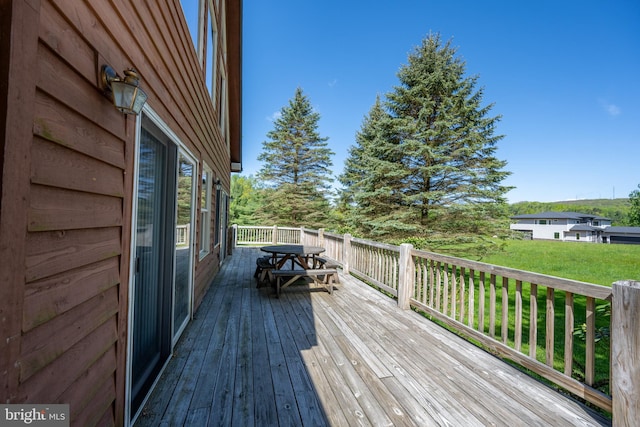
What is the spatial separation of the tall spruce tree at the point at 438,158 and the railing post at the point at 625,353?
7.88 meters

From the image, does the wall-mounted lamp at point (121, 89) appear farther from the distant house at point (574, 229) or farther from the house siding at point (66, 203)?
the distant house at point (574, 229)

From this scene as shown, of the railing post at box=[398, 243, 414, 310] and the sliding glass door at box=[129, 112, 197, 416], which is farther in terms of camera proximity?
the railing post at box=[398, 243, 414, 310]

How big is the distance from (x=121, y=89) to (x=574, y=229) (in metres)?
57.4

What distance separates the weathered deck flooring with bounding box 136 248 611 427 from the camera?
5.90ft

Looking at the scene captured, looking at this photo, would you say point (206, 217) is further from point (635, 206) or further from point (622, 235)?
point (622, 235)

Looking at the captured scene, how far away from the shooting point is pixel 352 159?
687 inches

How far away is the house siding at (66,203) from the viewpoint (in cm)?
79

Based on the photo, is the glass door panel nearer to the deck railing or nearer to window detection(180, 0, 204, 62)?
window detection(180, 0, 204, 62)

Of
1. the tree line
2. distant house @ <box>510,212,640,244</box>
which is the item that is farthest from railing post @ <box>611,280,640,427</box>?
distant house @ <box>510,212,640,244</box>

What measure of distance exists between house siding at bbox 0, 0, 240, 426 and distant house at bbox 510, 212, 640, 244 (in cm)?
4890

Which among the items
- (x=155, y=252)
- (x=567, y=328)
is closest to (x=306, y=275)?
(x=155, y=252)

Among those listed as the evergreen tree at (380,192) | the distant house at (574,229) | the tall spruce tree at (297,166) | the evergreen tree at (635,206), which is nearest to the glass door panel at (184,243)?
the evergreen tree at (380,192)

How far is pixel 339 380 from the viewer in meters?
2.19

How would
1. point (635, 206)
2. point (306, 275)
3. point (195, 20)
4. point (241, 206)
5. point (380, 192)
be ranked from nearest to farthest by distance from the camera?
point (195, 20) → point (306, 275) → point (380, 192) → point (241, 206) → point (635, 206)
